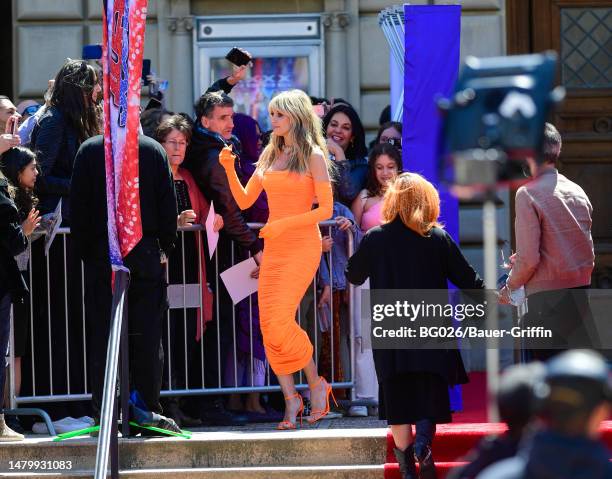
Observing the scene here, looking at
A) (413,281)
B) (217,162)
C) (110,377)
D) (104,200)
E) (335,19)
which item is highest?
(335,19)

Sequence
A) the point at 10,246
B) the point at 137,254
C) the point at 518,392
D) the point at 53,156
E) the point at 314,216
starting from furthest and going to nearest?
the point at 53,156 → the point at 314,216 → the point at 137,254 → the point at 10,246 → the point at 518,392

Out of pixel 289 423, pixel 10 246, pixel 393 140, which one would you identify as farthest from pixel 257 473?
pixel 393 140

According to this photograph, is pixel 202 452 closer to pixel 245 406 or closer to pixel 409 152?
pixel 245 406

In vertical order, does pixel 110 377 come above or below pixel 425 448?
above

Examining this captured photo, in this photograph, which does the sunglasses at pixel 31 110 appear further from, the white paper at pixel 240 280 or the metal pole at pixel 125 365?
the metal pole at pixel 125 365

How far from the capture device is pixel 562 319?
302 inches

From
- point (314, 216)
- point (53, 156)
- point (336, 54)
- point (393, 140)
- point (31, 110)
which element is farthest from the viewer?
point (336, 54)

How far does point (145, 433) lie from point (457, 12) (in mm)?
3012

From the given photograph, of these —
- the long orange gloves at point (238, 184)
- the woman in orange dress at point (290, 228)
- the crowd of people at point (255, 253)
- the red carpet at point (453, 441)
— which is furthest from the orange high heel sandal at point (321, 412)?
the long orange gloves at point (238, 184)

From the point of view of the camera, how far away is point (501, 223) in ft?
37.2

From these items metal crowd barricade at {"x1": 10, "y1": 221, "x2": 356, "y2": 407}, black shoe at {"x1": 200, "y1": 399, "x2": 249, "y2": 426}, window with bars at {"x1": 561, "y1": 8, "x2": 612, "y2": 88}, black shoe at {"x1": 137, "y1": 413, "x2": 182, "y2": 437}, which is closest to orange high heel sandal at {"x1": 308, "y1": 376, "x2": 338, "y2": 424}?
metal crowd barricade at {"x1": 10, "y1": 221, "x2": 356, "y2": 407}

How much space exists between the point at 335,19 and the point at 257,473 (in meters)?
4.85

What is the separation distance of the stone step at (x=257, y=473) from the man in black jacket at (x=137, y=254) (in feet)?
1.16

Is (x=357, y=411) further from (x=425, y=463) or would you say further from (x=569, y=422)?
(x=569, y=422)
